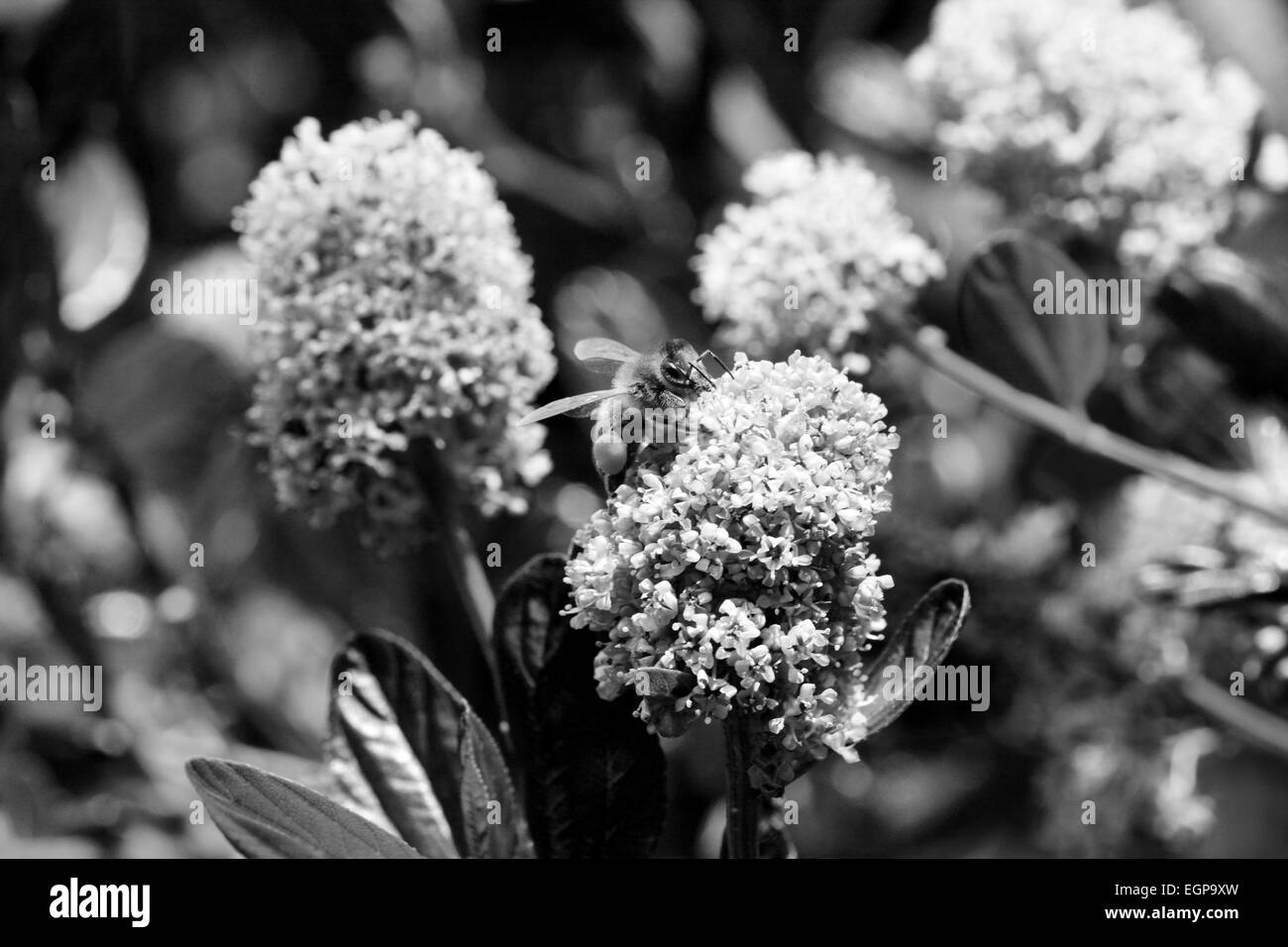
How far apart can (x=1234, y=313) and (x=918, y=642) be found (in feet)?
2.98

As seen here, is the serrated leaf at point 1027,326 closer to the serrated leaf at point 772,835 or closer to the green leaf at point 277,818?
the serrated leaf at point 772,835

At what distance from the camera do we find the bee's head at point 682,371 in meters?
1.54

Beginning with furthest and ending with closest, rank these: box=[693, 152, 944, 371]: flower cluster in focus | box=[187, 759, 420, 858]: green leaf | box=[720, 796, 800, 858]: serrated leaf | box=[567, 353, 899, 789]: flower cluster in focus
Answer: box=[693, 152, 944, 371]: flower cluster in focus
box=[720, 796, 800, 858]: serrated leaf
box=[187, 759, 420, 858]: green leaf
box=[567, 353, 899, 789]: flower cluster in focus

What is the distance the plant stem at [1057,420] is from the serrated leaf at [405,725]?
2.61 feet

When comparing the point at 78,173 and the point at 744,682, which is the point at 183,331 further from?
the point at 744,682

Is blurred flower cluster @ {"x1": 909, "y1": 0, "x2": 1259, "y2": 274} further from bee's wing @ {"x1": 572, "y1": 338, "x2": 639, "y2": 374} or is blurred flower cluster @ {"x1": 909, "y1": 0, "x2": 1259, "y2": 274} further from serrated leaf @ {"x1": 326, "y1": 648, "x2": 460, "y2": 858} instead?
serrated leaf @ {"x1": 326, "y1": 648, "x2": 460, "y2": 858}

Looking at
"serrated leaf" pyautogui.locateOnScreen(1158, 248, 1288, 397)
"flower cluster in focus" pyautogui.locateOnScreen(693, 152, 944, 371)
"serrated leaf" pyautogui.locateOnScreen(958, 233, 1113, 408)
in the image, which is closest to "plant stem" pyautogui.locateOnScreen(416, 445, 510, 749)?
"flower cluster in focus" pyautogui.locateOnScreen(693, 152, 944, 371)

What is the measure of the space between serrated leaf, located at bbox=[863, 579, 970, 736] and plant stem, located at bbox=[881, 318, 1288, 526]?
523 millimetres

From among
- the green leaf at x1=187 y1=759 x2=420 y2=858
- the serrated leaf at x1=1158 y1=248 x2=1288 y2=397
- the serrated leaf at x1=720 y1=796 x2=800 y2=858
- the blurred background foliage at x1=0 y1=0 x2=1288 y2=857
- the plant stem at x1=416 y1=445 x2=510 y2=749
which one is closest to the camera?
the green leaf at x1=187 y1=759 x2=420 y2=858

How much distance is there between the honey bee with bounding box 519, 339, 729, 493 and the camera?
1.51m

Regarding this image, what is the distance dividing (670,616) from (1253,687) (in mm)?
1317

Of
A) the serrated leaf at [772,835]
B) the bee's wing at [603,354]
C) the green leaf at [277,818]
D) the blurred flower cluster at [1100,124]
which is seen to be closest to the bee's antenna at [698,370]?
the bee's wing at [603,354]

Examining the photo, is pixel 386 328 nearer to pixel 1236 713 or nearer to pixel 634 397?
pixel 634 397

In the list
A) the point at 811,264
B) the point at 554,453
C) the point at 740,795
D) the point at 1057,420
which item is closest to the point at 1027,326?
the point at 1057,420
